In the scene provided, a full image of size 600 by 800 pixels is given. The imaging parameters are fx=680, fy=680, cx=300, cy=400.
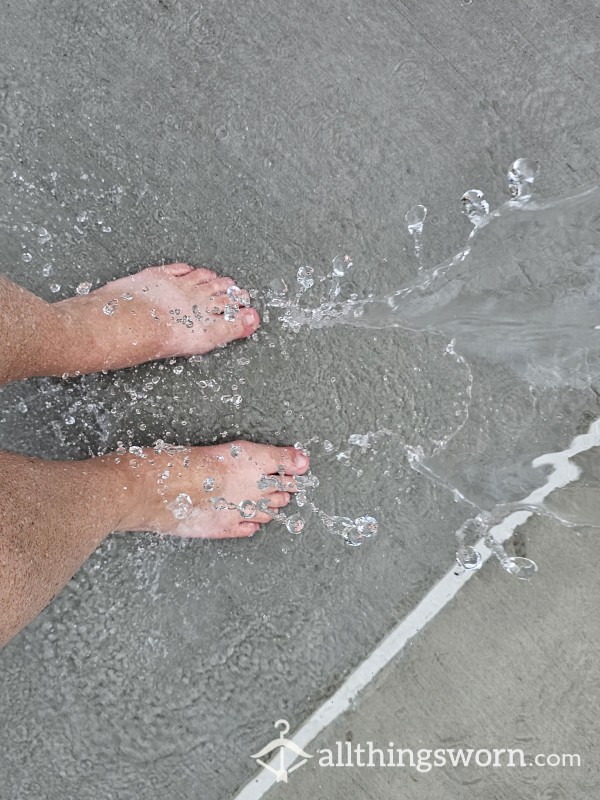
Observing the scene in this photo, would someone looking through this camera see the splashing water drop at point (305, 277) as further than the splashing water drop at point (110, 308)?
Yes

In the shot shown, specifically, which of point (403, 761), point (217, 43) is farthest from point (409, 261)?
point (403, 761)

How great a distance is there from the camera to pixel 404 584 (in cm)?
163

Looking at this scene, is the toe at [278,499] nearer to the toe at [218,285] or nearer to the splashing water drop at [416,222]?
the toe at [218,285]

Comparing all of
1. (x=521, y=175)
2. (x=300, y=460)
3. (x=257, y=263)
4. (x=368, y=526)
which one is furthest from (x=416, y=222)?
(x=368, y=526)

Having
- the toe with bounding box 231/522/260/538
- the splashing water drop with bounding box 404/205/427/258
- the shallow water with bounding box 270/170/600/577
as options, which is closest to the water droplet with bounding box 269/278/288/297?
the shallow water with bounding box 270/170/600/577

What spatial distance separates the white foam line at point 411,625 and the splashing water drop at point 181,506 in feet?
1.81

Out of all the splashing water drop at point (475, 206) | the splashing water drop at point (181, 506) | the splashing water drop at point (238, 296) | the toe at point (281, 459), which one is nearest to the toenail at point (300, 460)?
the toe at point (281, 459)

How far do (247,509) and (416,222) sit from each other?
79 centimetres

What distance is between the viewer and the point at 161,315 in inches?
61.7

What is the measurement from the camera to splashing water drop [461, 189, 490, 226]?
162 centimetres

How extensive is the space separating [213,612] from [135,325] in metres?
0.70

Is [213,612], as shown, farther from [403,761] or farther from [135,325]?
[135,325]

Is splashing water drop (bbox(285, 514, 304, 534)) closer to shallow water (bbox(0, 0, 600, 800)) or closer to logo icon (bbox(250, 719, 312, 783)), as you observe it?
shallow water (bbox(0, 0, 600, 800))

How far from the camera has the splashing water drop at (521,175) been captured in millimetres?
1615
